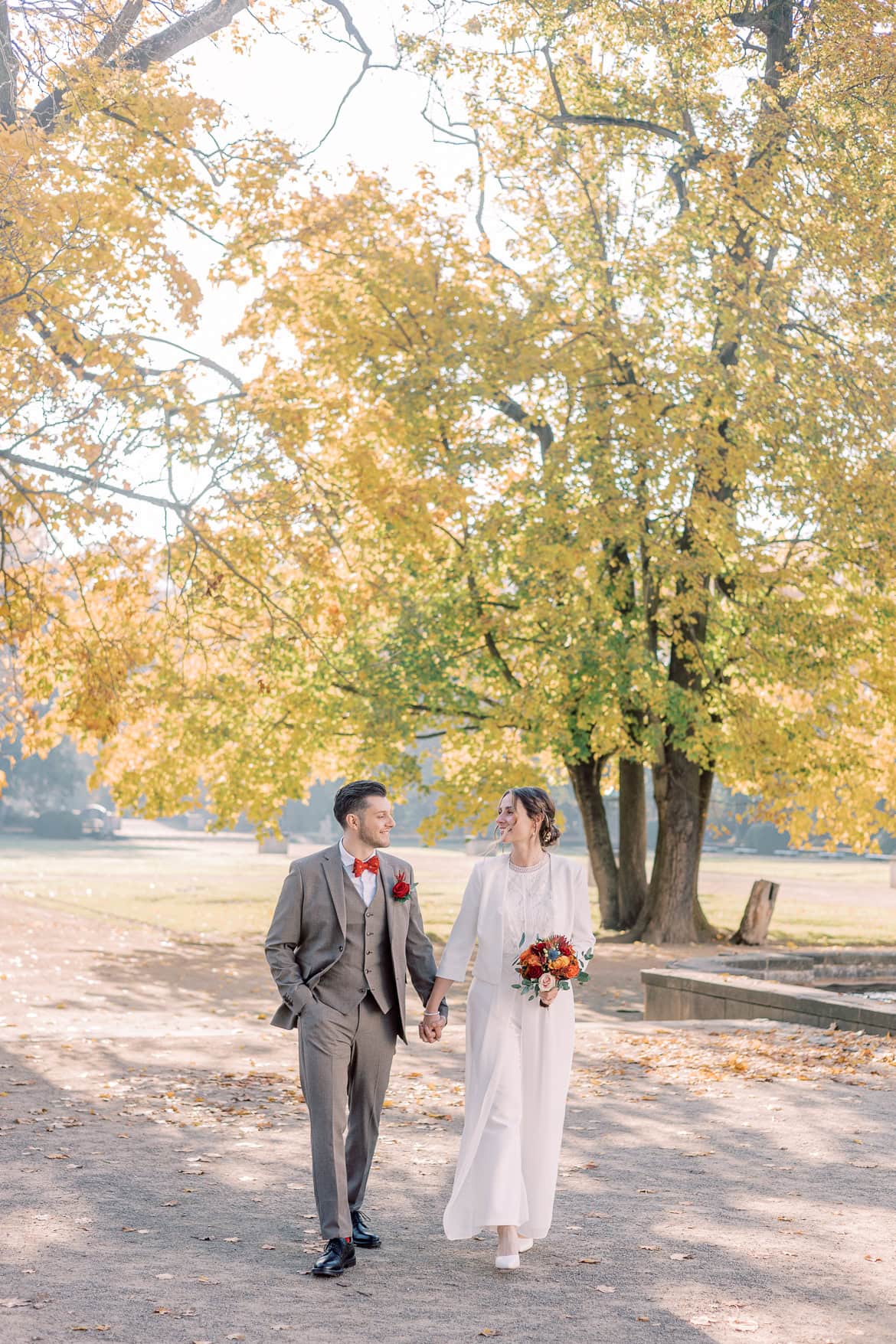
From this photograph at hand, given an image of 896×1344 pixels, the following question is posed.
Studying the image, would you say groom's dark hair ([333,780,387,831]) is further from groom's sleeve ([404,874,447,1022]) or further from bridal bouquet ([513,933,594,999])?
bridal bouquet ([513,933,594,999])

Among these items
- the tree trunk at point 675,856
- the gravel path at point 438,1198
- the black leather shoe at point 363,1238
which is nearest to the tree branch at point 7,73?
the gravel path at point 438,1198

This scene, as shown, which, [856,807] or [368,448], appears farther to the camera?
[856,807]

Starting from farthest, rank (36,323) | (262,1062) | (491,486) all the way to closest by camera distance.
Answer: (491,486) → (36,323) → (262,1062)

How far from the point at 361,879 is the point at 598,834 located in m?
18.2

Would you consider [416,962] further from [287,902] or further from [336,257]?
[336,257]

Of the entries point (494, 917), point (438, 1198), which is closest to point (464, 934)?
point (494, 917)

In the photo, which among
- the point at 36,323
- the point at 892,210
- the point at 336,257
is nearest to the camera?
the point at 36,323

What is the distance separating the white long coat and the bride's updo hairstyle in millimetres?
121

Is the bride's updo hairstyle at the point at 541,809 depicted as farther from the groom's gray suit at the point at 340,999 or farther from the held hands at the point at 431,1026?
the held hands at the point at 431,1026

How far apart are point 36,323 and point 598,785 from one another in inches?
469

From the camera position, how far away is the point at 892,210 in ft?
60.2

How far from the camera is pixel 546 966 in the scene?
539cm

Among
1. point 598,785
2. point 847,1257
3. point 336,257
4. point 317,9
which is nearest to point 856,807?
point 598,785

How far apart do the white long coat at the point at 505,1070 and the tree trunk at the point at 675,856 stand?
52.3 ft
